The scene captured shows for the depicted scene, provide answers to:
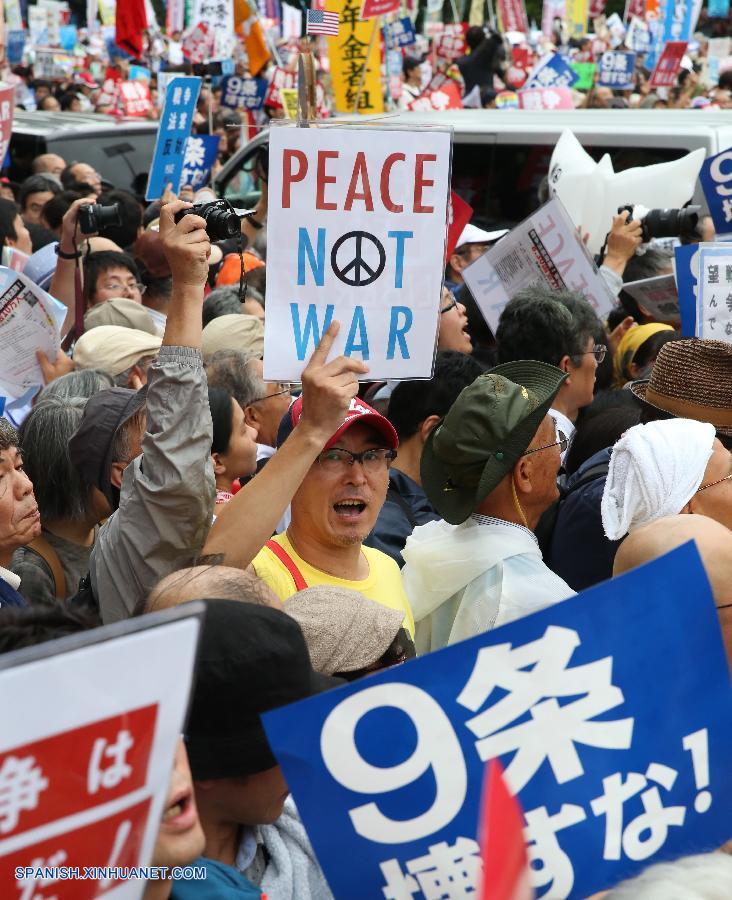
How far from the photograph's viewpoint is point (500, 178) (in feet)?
27.6

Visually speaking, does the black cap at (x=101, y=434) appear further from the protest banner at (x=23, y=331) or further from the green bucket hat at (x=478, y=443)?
the protest banner at (x=23, y=331)

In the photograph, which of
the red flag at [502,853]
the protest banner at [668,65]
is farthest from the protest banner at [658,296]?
the protest banner at [668,65]

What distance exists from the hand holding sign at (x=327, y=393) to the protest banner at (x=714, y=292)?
6.60ft

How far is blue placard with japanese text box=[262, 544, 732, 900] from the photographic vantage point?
1660 millimetres

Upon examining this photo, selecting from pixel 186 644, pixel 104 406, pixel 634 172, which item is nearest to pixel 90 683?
pixel 186 644

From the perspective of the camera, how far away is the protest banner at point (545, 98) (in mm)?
12961

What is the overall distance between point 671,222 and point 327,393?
3408mm

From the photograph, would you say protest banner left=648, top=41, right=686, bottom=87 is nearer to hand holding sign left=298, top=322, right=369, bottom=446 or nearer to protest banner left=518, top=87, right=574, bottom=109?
protest banner left=518, top=87, right=574, bottom=109

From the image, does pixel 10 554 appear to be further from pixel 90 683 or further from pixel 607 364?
pixel 607 364

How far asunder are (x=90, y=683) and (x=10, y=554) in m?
1.93

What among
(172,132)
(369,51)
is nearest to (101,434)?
(172,132)

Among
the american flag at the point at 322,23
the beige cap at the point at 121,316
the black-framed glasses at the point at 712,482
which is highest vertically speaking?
the american flag at the point at 322,23

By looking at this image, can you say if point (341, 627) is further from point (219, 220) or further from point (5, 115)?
point (5, 115)

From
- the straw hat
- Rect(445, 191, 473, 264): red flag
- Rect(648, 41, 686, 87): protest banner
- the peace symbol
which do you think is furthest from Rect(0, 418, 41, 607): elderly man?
Rect(648, 41, 686, 87): protest banner
